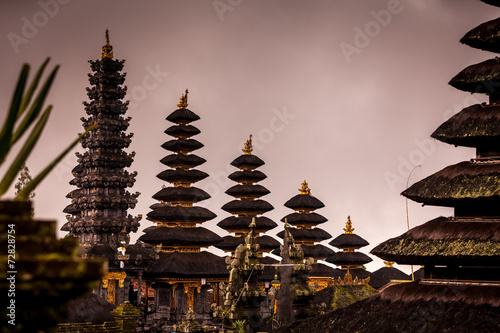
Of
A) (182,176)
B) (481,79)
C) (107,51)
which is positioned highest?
(107,51)

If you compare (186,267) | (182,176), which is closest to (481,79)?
(186,267)

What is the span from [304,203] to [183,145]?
32.3 feet

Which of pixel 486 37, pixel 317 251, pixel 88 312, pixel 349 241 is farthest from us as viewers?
pixel 317 251

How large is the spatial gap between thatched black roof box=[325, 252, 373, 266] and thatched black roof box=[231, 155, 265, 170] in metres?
8.86

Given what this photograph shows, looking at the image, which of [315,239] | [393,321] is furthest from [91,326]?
[315,239]

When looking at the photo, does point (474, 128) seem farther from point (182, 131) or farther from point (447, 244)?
point (182, 131)

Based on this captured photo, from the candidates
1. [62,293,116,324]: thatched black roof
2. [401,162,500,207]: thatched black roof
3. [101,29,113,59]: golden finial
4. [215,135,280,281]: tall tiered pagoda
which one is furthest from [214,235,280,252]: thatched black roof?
[401,162,500,207]: thatched black roof

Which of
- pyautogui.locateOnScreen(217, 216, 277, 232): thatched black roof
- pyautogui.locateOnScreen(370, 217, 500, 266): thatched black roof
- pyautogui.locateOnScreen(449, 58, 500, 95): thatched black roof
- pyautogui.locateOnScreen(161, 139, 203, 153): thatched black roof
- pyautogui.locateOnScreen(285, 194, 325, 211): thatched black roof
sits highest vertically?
pyautogui.locateOnScreen(161, 139, 203, 153): thatched black roof

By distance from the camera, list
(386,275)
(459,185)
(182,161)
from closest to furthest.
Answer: (459,185) → (182,161) → (386,275)

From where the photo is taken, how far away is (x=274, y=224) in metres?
58.5

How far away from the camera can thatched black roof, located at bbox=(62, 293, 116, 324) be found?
2347cm

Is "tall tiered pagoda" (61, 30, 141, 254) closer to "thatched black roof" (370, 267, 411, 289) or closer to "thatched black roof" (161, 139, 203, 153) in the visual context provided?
"thatched black roof" (161, 139, 203, 153)

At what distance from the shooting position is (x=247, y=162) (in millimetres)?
58969

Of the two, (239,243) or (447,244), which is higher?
(239,243)
